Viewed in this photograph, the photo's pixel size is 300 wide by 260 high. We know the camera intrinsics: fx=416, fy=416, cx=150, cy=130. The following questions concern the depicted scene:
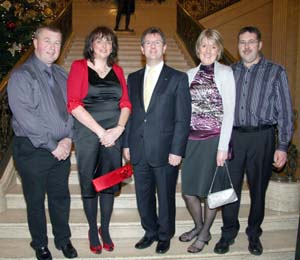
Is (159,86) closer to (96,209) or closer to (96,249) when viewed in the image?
(96,209)

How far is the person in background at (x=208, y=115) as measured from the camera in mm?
3428

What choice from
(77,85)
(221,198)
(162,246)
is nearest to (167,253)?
(162,246)

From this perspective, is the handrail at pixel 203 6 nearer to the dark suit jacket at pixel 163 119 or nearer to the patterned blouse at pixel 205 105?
the patterned blouse at pixel 205 105

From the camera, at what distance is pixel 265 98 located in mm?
3463

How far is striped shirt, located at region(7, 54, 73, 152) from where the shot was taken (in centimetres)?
313

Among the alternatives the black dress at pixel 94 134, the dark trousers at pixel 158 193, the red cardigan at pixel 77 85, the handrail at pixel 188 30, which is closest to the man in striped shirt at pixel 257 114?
the dark trousers at pixel 158 193

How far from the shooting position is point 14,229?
4.13 metres

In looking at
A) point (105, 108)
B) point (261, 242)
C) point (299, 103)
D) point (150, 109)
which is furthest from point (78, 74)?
point (299, 103)

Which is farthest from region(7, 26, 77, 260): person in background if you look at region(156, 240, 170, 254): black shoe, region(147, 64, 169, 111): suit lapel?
region(156, 240, 170, 254): black shoe

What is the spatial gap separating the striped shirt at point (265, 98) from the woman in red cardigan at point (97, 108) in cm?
97

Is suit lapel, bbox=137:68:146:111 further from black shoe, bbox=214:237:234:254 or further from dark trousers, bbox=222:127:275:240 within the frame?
black shoe, bbox=214:237:234:254

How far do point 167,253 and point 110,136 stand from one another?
1.25m

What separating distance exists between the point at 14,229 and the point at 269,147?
8.45 feet

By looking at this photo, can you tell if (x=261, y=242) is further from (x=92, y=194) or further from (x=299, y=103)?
(x=299, y=103)
